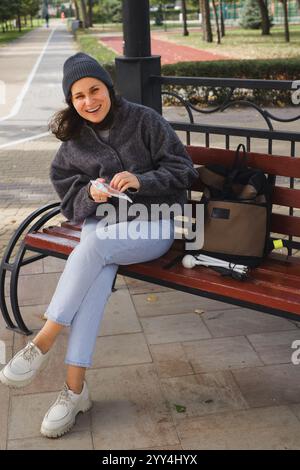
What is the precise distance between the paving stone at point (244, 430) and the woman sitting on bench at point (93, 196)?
0.50 metres

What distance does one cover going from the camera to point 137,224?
3.22 meters

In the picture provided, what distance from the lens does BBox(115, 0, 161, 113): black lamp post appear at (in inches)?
165

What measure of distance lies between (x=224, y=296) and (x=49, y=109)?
10789mm

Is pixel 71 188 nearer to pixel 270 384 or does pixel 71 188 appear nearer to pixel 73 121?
pixel 73 121

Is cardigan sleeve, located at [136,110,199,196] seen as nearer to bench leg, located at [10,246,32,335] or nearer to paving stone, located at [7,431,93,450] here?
bench leg, located at [10,246,32,335]

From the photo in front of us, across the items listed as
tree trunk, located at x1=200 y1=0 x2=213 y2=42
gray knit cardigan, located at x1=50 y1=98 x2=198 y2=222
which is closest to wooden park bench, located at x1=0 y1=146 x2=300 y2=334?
gray knit cardigan, located at x1=50 y1=98 x2=198 y2=222

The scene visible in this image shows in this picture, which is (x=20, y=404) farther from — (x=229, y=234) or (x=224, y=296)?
(x=229, y=234)

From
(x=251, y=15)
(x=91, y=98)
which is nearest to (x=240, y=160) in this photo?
(x=91, y=98)

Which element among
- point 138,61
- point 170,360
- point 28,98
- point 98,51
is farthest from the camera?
point 98,51

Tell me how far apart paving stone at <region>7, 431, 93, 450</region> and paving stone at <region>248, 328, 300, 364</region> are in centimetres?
106

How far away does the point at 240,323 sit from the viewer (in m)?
3.86

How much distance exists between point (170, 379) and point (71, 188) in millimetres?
1056
